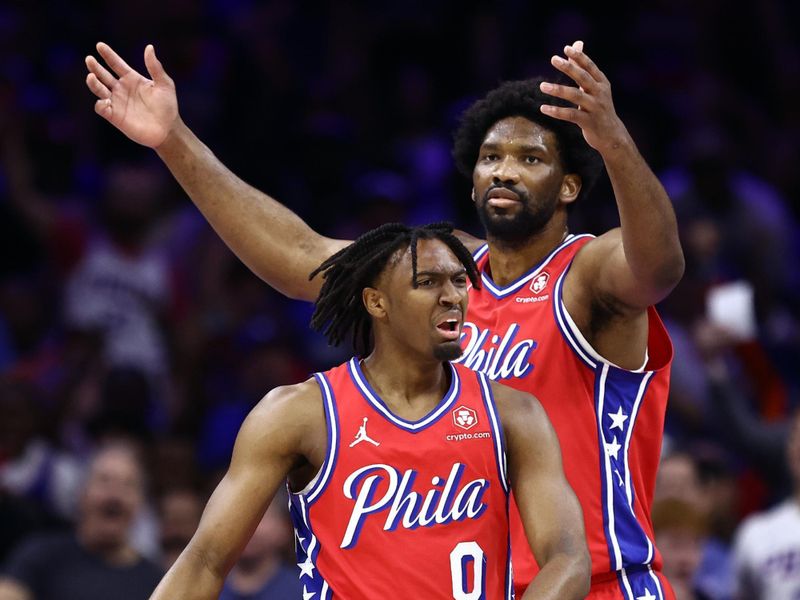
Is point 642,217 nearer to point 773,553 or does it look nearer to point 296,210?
point 773,553

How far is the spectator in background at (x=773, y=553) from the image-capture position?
303 inches

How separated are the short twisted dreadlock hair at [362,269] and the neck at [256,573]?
9.12 ft

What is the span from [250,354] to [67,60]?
272cm

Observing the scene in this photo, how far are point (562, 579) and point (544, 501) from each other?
25 cm

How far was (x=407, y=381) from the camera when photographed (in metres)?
4.62

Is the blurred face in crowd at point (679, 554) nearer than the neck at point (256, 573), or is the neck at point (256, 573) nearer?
the blurred face in crowd at point (679, 554)

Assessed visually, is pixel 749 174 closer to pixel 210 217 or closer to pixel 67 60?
pixel 67 60

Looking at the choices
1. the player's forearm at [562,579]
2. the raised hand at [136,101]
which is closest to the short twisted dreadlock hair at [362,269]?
the player's forearm at [562,579]

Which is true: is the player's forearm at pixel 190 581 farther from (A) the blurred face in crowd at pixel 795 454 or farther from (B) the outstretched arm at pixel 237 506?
(A) the blurred face in crowd at pixel 795 454

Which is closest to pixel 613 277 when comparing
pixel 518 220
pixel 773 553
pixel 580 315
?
pixel 580 315

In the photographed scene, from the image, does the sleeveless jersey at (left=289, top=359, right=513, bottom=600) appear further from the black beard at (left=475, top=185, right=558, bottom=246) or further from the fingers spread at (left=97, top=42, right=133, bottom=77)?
the fingers spread at (left=97, top=42, right=133, bottom=77)

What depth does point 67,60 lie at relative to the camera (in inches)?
422

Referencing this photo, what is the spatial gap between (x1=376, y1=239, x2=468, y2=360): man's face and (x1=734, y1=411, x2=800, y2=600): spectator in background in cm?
363

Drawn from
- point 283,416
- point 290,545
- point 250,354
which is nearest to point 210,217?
point 283,416
